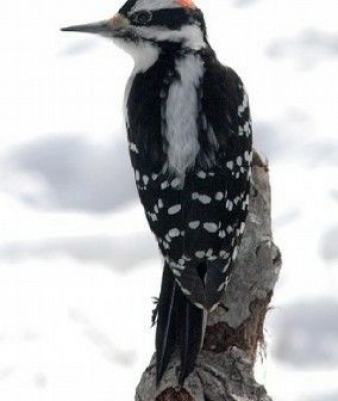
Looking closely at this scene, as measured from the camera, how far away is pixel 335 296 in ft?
23.6

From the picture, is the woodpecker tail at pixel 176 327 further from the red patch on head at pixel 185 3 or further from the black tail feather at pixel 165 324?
the red patch on head at pixel 185 3

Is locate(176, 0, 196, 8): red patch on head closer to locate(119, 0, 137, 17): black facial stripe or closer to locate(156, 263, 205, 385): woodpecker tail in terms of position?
locate(119, 0, 137, 17): black facial stripe

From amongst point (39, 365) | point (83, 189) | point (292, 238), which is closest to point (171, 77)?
point (39, 365)

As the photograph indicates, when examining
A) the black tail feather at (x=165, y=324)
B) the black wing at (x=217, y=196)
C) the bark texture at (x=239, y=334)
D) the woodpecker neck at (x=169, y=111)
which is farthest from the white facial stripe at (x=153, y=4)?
the black tail feather at (x=165, y=324)

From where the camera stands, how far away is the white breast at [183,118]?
503cm

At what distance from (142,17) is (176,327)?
1.05 meters

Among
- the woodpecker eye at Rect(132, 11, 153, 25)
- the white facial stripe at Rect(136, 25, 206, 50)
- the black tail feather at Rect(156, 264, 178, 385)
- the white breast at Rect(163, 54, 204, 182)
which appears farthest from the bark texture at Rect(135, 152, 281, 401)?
the woodpecker eye at Rect(132, 11, 153, 25)

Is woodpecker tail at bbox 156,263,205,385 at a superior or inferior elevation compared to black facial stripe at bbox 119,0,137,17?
inferior

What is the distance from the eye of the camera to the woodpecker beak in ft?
17.7

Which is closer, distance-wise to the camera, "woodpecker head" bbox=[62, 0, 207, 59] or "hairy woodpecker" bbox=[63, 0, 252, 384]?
"hairy woodpecker" bbox=[63, 0, 252, 384]

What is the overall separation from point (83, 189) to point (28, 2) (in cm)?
305

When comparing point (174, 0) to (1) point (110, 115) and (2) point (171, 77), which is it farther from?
(1) point (110, 115)

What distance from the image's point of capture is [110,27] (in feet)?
17.8

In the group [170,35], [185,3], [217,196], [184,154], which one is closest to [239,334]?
[217,196]
